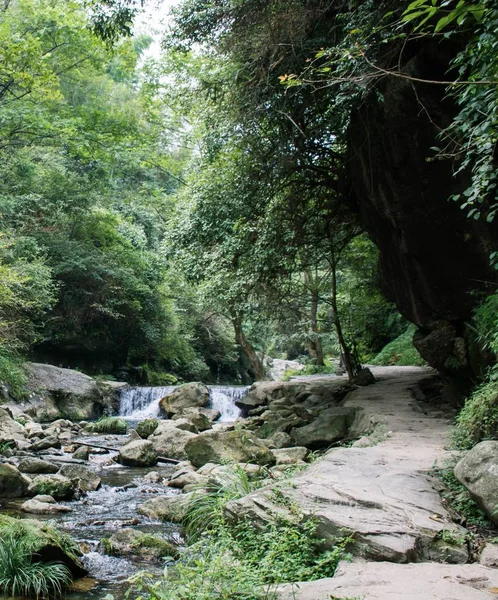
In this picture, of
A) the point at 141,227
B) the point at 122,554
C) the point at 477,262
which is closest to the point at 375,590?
the point at 122,554

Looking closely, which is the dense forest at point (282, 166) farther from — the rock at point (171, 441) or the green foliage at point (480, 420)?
the rock at point (171, 441)

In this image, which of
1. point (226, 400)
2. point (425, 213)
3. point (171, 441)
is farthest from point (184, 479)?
point (226, 400)

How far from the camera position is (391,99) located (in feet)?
26.9

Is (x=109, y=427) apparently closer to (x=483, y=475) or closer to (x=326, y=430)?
(x=326, y=430)

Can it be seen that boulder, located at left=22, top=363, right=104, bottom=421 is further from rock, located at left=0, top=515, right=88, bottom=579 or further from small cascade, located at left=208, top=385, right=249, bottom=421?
rock, located at left=0, top=515, right=88, bottom=579

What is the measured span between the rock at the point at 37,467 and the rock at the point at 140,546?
351 centimetres

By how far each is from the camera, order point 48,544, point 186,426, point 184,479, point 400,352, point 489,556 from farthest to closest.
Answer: point 400,352, point 186,426, point 184,479, point 48,544, point 489,556

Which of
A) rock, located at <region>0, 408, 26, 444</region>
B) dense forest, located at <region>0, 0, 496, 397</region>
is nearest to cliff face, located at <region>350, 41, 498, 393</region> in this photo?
dense forest, located at <region>0, 0, 496, 397</region>

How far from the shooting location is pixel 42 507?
22.9ft

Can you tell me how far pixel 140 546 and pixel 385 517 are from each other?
2.78 metres

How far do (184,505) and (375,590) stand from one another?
4.10 meters

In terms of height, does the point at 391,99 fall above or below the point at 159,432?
above

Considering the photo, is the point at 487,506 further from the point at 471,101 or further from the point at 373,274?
the point at 373,274

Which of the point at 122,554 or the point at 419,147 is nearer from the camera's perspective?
the point at 122,554
